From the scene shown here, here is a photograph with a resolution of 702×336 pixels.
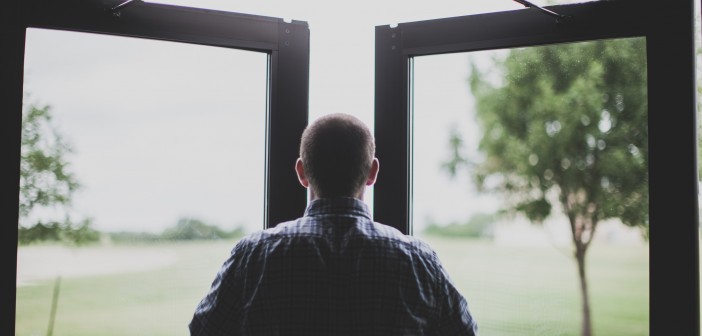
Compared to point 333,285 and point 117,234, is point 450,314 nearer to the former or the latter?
point 333,285

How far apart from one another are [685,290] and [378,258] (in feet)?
2.47

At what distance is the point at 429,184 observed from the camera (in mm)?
1669

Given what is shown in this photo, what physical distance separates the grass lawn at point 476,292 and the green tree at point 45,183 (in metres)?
0.12

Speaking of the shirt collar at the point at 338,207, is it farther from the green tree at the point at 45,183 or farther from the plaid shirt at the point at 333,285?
the green tree at the point at 45,183

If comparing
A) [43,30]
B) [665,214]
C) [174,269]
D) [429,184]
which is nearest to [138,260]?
[174,269]

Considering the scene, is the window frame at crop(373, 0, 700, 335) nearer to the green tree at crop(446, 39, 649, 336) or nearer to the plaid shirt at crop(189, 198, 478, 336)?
the green tree at crop(446, 39, 649, 336)

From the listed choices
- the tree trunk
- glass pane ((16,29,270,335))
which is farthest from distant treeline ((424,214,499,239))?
glass pane ((16,29,270,335))

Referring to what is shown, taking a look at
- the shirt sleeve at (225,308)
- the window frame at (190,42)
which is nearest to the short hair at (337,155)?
the shirt sleeve at (225,308)

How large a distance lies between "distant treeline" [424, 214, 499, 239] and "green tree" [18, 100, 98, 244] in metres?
0.85

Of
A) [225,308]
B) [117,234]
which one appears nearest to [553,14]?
[225,308]

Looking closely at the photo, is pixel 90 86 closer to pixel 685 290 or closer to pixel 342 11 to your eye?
pixel 342 11

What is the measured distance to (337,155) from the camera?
3.76ft

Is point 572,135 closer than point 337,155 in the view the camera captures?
No

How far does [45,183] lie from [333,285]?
0.85 meters
